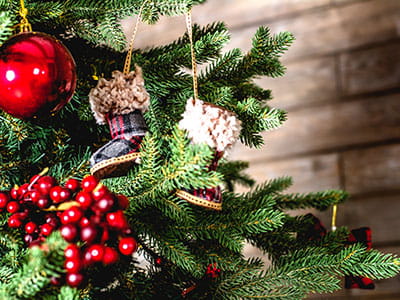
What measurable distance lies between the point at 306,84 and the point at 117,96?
82cm

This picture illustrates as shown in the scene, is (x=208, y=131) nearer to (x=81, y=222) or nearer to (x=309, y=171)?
(x=81, y=222)

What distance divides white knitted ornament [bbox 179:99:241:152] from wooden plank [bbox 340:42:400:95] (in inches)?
31.2

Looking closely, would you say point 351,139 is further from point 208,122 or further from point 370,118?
point 208,122

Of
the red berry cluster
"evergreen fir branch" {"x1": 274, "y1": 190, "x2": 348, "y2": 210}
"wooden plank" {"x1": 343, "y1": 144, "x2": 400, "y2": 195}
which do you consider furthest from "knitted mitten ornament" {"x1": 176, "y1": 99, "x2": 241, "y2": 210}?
"wooden plank" {"x1": 343, "y1": 144, "x2": 400, "y2": 195}

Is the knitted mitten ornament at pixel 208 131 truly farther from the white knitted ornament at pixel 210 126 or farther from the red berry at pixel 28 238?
the red berry at pixel 28 238

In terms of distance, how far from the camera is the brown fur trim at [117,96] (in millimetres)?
561

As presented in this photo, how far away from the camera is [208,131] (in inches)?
20.6

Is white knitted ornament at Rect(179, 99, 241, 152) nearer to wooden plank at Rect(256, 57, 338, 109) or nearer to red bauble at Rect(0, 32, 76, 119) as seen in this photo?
red bauble at Rect(0, 32, 76, 119)

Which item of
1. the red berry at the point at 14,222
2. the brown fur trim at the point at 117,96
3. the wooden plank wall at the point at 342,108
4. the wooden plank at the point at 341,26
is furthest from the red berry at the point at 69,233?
the wooden plank at the point at 341,26

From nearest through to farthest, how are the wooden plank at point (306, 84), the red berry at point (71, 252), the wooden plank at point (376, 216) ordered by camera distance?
the red berry at point (71, 252) → the wooden plank at point (376, 216) → the wooden plank at point (306, 84)

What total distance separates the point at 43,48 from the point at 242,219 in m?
0.30

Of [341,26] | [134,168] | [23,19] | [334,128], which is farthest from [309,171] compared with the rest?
[23,19]

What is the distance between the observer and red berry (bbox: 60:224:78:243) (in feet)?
1.22

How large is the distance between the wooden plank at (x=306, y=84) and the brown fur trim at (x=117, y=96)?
2.61 ft
